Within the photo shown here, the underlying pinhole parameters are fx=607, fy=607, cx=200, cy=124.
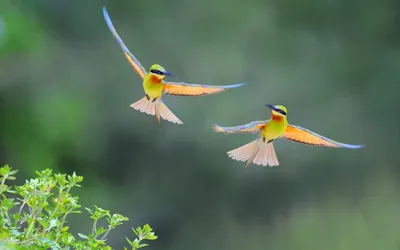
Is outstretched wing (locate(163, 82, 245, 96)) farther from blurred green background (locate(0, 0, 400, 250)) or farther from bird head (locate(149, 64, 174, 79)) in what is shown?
blurred green background (locate(0, 0, 400, 250))

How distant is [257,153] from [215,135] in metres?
1.09

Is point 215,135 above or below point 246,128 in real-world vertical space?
above

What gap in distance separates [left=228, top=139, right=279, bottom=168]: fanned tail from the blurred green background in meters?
1.09

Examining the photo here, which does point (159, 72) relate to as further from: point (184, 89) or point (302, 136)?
point (302, 136)

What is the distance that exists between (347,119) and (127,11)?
2.22 feet

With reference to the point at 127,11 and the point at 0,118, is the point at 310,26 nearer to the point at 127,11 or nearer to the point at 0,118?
the point at 127,11

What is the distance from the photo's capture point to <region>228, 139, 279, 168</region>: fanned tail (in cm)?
52

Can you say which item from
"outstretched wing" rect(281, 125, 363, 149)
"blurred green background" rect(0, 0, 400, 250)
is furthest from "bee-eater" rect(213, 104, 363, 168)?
"blurred green background" rect(0, 0, 400, 250)

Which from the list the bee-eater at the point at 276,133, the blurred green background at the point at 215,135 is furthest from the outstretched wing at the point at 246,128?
the blurred green background at the point at 215,135

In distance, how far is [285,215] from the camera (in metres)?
1.69

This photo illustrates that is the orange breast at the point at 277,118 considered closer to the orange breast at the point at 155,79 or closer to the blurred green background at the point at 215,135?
the orange breast at the point at 155,79

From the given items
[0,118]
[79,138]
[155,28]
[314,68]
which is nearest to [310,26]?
[314,68]

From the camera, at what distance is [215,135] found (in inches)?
64.1

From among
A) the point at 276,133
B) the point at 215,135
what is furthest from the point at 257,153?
the point at 215,135
